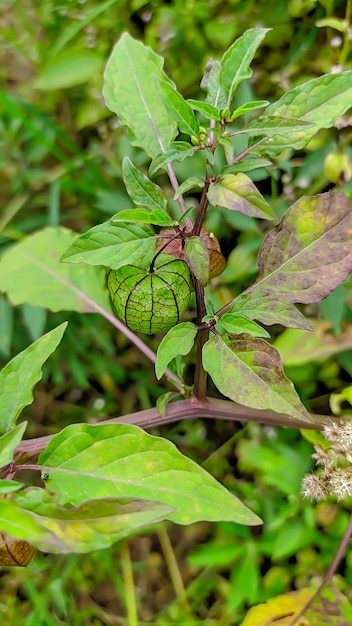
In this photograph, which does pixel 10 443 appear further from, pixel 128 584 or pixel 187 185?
pixel 128 584

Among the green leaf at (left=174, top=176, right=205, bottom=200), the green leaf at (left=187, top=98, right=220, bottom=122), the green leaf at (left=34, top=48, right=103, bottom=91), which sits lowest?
the green leaf at (left=174, top=176, right=205, bottom=200)

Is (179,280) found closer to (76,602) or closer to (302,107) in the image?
(302,107)

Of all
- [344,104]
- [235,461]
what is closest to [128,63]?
[344,104]

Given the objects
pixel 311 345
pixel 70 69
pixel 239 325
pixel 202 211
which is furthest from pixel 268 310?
pixel 70 69

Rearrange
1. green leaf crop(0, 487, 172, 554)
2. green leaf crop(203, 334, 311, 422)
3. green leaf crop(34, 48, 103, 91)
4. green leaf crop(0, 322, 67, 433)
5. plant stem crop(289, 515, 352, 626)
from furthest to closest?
green leaf crop(34, 48, 103, 91)
plant stem crop(289, 515, 352, 626)
green leaf crop(0, 322, 67, 433)
green leaf crop(203, 334, 311, 422)
green leaf crop(0, 487, 172, 554)

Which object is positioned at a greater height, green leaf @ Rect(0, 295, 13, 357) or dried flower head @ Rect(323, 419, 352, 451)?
green leaf @ Rect(0, 295, 13, 357)

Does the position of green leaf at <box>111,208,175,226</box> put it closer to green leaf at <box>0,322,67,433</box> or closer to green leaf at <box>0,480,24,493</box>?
green leaf at <box>0,322,67,433</box>

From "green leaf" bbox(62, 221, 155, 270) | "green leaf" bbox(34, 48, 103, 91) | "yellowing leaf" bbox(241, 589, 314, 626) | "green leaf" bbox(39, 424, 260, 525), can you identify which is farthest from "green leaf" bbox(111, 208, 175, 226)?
"green leaf" bbox(34, 48, 103, 91)
